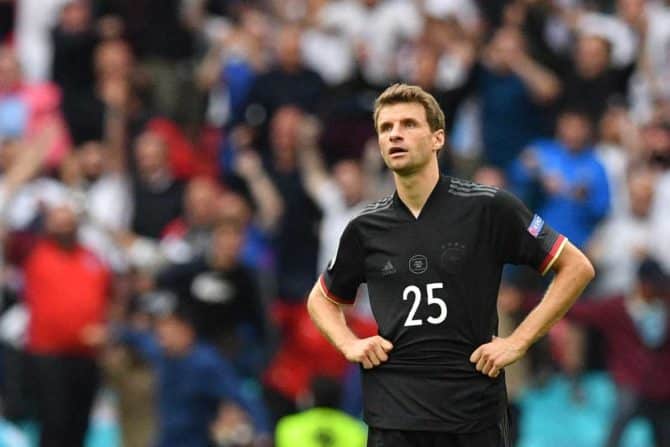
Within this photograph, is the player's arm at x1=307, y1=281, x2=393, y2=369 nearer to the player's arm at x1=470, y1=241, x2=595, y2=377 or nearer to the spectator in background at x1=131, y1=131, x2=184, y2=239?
the player's arm at x1=470, y1=241, x2=595, y2=377

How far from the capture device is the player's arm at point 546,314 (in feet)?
21.3

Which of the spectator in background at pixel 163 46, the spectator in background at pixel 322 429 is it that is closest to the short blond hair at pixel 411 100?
the spectator in background at pixel 322 429

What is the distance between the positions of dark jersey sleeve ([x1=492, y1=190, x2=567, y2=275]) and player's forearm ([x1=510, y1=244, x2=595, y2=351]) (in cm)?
6

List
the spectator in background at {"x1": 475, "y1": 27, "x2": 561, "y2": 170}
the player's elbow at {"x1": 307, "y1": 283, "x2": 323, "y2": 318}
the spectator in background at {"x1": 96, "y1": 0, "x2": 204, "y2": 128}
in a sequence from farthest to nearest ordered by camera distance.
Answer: the spectator in background at {"x1": 96, "y1": 0, "x2": 204, "y2": 128} < the spectator in background at {"x1": 475, "y1": 27, "x2": 561, "y2": 170} < the player's elbow at {"x1": 307, "y1": 283, "x2": 323, "y2": 318}

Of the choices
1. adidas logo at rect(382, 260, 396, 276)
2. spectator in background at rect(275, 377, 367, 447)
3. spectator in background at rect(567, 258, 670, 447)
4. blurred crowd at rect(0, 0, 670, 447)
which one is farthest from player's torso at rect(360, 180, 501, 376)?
spectator in background at rect(567, 258, 670, 447)

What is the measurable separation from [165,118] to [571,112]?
417 centimetres

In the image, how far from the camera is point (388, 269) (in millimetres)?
6707

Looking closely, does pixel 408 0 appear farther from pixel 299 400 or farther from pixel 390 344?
pixel 390 344

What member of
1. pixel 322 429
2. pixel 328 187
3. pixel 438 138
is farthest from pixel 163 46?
pixel 438 138

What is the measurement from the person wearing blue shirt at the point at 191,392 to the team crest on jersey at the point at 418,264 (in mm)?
5037

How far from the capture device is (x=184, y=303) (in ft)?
40.4

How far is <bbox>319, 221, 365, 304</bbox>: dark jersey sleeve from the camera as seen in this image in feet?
22.5

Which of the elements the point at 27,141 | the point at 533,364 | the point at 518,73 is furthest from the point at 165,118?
the point at 533,364

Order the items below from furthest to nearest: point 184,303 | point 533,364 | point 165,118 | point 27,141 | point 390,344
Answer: point 165,118, point 27,141, point 533,364, point 184,303, point 390,344
